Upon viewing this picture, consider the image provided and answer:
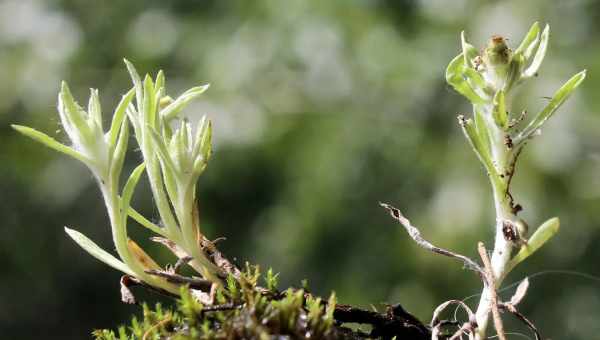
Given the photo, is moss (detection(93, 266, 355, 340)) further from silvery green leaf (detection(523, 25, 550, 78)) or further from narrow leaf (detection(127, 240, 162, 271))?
silvery green leaf (detection(523, 25, 550, 78))

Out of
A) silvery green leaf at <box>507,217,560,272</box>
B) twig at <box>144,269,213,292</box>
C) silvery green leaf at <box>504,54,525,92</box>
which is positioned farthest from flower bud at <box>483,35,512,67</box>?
twig at <box>144,269,213,292</box>

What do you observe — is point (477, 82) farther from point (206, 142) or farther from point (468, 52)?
point (206, 142)

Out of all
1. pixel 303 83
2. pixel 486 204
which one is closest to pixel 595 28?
pixel 486 204

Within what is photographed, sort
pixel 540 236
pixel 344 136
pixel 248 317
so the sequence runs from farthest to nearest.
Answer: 1. pixel 344 136
2. pixel 540 236
3. pixel 248 317

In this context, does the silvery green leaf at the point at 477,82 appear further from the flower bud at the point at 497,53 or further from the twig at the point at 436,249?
the twig at the point at 436,249

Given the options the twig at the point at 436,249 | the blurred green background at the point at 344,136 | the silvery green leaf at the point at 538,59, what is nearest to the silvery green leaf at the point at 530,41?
the silvery green leaf at the point at 538,59

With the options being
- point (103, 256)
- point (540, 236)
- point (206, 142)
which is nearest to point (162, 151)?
point (206, 142)

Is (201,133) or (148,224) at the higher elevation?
(201,133)
